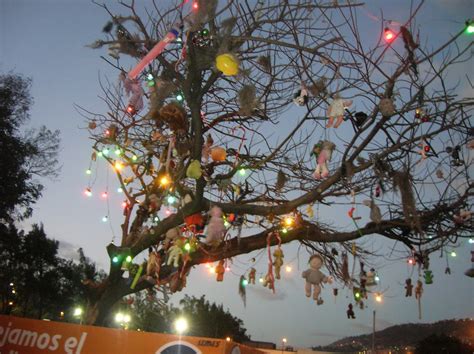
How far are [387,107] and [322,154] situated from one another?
4.47ft

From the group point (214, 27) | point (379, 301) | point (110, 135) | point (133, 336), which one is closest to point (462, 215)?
point (379, 301)

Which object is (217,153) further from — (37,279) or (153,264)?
(37,279)

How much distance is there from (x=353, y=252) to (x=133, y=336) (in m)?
4.76

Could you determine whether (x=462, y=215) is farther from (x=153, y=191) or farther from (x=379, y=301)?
(x=153, y=191)

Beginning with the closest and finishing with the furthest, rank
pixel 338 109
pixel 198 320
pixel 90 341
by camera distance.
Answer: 1. pixel 90 341
2. pixel 338 109
3. pixel 198 320

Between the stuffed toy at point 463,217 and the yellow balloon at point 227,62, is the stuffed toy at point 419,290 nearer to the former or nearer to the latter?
the stuffed toy at point 463,217

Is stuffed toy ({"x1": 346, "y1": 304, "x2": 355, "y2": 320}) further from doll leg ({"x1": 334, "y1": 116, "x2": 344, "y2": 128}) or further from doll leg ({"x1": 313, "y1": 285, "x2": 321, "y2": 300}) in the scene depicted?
doll leg ({"x1": 334, "y1": 116, "x2": 344, "y2": 128})

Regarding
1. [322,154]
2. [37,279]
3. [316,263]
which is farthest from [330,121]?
[37,279]

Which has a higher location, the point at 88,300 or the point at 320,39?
the point at 320,39

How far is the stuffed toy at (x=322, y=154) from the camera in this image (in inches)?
195

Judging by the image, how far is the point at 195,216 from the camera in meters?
5.70

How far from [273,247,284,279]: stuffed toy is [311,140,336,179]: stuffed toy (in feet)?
5.15

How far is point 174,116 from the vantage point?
4.61 meters

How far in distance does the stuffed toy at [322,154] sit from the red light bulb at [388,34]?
159cm
